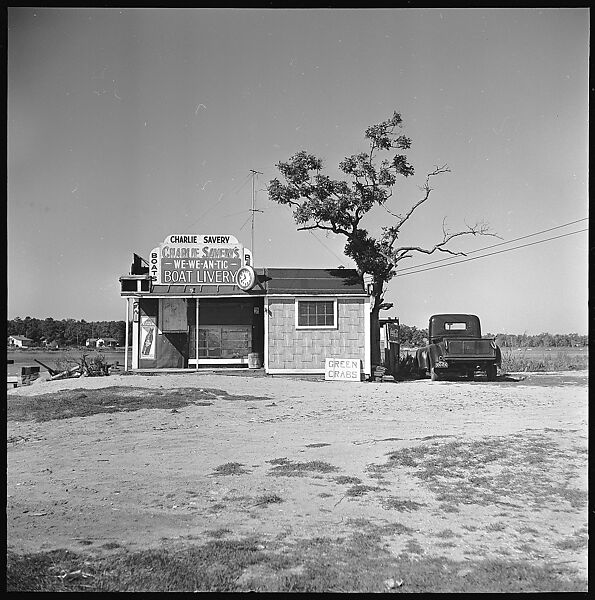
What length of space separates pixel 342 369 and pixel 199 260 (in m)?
4.85

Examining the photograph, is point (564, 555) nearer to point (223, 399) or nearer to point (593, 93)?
point (593, 93)

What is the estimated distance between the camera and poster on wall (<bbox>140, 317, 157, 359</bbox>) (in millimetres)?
20141

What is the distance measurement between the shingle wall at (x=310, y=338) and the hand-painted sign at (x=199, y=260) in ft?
4.76

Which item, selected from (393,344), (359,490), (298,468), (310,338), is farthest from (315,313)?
(359,490)

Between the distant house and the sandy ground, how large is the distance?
13.4 feet

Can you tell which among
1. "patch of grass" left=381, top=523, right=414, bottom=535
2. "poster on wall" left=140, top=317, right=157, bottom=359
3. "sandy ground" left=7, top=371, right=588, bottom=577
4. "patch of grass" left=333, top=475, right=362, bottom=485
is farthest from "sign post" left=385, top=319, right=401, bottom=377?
"patch of grass" left=381, top=523, right=414, bottom=535

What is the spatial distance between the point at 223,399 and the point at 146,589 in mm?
8228

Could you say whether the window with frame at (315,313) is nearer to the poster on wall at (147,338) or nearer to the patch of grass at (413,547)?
the poster on wall at (147,338)

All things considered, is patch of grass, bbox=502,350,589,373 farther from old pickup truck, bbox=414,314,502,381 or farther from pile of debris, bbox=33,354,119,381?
pile of debris, bbox=33,354,119,381

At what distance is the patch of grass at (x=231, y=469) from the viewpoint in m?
7.56

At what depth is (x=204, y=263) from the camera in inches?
723

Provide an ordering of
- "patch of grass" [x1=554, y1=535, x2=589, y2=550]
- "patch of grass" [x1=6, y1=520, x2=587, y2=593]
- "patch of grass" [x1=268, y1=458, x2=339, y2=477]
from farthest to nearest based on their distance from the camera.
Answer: "patch of grass" [x1=268, y1=458, x2=339, y2=477]
"patch of grass" [x1=554, y1=535, x2=589, y2=550]
"patch of grass" [x1=6, y1=520, x2=587, y2=593]

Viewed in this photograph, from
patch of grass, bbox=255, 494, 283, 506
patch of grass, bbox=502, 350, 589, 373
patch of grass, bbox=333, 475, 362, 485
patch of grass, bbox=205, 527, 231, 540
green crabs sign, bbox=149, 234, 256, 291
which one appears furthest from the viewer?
patch of grass, bbox=502, 350, 589, 373

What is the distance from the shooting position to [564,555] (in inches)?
215
